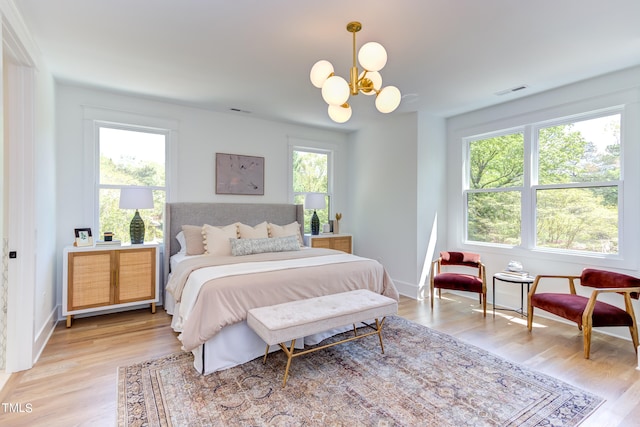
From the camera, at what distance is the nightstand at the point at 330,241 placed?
5051 mm

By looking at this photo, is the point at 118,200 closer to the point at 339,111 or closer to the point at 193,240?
the point at 193,240

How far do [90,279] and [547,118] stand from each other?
5573mm

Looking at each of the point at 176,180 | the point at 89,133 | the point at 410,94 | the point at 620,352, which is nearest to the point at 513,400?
the point at 620,352

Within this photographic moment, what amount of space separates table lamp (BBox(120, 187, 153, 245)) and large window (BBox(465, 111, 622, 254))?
4394mm

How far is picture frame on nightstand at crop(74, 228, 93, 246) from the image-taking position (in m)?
3.55

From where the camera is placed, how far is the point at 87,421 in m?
1.91

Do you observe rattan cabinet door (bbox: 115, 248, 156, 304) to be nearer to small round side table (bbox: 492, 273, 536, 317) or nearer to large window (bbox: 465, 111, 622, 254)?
small round side table (bbox: 492, 273, 536, 317)

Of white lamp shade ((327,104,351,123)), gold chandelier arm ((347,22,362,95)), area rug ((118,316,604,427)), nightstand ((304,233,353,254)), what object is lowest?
area rug ((118,316,604,427))

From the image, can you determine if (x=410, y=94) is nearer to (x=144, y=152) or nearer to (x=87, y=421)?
(x=144, y=152)

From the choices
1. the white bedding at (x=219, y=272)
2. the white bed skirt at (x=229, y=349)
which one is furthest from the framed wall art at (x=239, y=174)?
the white bed skirt at (x=229, y=349)

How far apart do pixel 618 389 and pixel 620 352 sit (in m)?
0.84

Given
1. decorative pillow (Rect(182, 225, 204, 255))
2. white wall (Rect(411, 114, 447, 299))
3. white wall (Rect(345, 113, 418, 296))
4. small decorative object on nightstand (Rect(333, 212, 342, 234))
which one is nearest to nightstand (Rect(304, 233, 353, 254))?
small decorative object on nightstand (Rect(333, 212, 342, 234))

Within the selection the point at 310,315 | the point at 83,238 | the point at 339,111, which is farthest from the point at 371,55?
the point at 83,238

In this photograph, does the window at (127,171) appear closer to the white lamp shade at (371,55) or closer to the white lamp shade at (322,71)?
the white lamp shade at (322,71)
